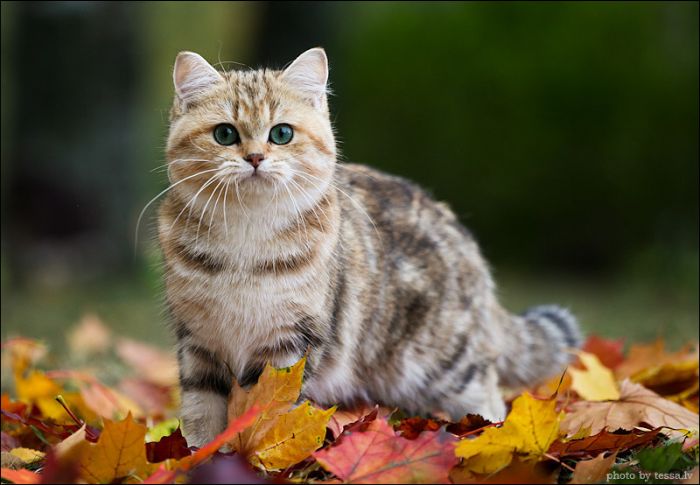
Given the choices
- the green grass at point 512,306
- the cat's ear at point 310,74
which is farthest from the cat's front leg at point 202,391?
the green grass at point 512,306

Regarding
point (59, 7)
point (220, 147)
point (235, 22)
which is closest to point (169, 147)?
point (220, 147)

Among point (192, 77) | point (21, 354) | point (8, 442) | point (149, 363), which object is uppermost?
point (192, 77)

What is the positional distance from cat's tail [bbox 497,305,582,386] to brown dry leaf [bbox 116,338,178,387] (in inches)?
56.7

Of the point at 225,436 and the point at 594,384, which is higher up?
the point at 225,436

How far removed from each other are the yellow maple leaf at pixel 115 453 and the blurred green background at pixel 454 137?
3.02 m

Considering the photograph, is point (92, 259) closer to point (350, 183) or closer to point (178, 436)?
point (350, 183)

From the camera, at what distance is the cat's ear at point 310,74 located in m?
2.50

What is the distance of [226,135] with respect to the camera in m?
2.34

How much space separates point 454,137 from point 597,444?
565 centimetres

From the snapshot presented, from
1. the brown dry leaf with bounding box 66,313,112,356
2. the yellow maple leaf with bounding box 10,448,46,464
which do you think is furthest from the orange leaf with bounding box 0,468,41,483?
the brown dry leaf with bounding box 66,313,112,356

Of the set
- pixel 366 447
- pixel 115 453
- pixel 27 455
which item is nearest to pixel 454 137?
pixel 27 455

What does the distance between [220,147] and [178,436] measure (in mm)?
778

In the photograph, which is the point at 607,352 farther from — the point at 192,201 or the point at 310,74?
the point at 192,201

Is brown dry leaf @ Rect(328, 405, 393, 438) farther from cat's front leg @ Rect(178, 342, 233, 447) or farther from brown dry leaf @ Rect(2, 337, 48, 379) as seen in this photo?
brown dry leaf @ Rect(2, 337, 48, 379)
